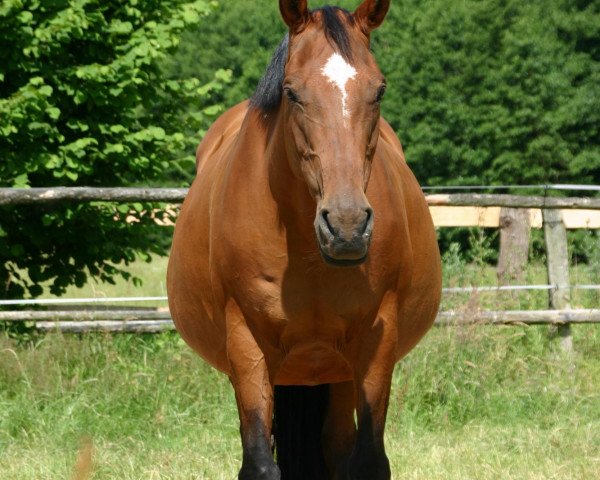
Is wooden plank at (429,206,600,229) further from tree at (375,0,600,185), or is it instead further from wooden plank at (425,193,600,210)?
tree at (375,0,600,185)

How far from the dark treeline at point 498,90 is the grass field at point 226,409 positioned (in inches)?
498

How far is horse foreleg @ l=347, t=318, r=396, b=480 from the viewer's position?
3623 millimetres

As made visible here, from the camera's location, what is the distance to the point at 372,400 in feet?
12.0

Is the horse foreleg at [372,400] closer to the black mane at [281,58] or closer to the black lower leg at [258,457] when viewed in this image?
the black lower leg at [258,457]

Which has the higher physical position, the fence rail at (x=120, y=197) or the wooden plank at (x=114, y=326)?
the fence rail at (x=120, y=197)

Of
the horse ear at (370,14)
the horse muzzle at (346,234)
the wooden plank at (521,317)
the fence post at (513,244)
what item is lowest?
the wooden plank at (521,317)

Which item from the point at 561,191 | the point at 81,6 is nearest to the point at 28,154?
the point at 81,6

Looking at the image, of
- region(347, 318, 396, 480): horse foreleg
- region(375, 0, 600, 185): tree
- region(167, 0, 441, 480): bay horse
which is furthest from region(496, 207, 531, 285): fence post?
region(375, 0, 600, 185): tree

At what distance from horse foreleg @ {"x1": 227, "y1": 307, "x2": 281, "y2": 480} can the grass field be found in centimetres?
157

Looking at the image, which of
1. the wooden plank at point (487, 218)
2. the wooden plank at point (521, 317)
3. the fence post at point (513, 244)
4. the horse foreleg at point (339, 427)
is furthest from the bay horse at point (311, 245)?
the wooden plank at point (487, 218)

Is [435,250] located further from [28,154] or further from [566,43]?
[566,43]

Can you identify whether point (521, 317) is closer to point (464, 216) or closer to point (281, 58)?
point (464, 216)

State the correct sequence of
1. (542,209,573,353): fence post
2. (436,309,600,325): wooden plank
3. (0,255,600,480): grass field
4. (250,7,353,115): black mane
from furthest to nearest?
(542,209,573,353): fence post < (436,309,600,325): wooden plank < (0,255,600,480): grass field < (250,7,353,115): black mane

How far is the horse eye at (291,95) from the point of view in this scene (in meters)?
3.15
